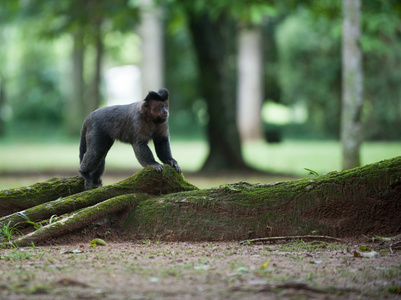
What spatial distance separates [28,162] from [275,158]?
9.31 metres

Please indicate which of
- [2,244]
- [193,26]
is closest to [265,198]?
[2,244]

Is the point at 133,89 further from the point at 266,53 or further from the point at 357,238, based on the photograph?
the point at 357,238

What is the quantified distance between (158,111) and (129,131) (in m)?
0.53

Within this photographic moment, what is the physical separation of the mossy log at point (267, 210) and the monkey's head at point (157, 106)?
1.24 metres

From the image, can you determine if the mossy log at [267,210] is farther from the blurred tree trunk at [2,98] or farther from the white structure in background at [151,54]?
the blurred tree trunk at [2,98]

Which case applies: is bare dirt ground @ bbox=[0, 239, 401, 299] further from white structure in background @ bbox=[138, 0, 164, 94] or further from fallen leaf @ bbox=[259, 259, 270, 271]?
white structure in background @ bbox=[138, 0, 164, 94]

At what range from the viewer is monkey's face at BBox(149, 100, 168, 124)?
24.7 ft

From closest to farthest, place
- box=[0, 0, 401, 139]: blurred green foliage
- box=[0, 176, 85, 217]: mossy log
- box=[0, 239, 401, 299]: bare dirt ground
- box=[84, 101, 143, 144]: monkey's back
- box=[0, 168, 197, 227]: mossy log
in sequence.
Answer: box=[0, 239, 401, 299]: bare dirt ground, box=[0, 168, 197, 227]: mossy log, box=[0, 176, 85, 217]: mossy log, box=[84, 101, 143, 144]: monkey's back, box=[0, 0, 401, 139]: blurred green foliage

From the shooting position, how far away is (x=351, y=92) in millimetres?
14141

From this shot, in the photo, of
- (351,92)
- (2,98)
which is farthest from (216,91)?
(2,98)

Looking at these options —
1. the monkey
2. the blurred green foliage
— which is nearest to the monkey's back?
the monkey

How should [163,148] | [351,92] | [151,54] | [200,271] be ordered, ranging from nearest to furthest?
[200,271]
[163,148]
[351,92]
[151,54]

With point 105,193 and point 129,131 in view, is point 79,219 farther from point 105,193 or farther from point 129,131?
point 129,131

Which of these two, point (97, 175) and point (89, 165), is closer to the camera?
point (89, 165)
